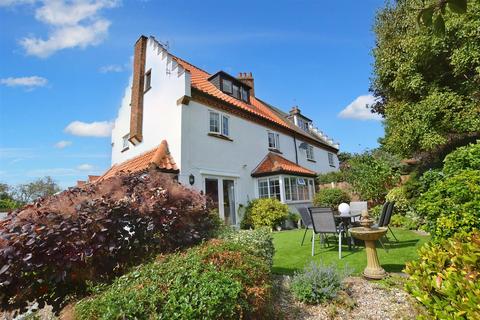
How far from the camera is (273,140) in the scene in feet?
57.3

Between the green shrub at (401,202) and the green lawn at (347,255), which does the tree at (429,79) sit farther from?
the green lawn at (347,255)

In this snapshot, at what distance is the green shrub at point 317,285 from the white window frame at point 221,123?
952 cm

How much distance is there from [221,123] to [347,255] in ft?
29.0

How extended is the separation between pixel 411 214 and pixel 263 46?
28.9 feet

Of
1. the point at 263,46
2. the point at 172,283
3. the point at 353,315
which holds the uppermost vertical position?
the point at 263,46

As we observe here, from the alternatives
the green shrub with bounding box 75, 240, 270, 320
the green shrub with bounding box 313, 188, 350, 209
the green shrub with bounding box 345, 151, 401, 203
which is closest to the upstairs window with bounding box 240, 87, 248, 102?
the green shrub with bounding box 313, 188, 350, 209

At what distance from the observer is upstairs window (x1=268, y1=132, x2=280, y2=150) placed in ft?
56.3

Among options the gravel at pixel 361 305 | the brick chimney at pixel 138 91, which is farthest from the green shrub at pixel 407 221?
the brick chimney at pixel 138 91

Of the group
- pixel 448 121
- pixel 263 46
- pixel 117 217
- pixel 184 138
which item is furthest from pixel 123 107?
pixel 448 121

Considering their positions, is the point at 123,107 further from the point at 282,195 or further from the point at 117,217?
the point at 117,217

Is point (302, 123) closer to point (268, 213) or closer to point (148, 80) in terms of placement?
point (268, 213)

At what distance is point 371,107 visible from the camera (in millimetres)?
16609

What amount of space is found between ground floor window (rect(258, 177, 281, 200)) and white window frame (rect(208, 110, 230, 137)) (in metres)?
3.41

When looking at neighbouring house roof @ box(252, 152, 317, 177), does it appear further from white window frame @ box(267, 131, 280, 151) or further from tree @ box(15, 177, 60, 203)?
tree @ box(15, 177, 60, 203)
